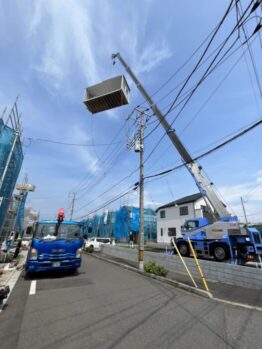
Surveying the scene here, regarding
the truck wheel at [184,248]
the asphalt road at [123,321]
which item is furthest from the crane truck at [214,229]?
the asphalt road at [123,321]

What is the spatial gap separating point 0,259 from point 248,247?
1357 cm

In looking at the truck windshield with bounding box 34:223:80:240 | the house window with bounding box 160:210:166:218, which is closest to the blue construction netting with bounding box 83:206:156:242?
the house window with bounding box 160:210:166:218

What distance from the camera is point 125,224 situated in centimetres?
4109

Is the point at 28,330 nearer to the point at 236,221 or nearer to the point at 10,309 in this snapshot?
the point at 10,309

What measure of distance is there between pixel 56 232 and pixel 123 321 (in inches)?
233

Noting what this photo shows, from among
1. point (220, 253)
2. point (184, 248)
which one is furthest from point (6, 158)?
point (220, 253)

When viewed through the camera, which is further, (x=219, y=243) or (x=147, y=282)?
(x=219, y=243)

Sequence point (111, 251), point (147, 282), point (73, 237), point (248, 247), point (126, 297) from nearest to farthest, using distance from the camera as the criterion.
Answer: point (126, 297), point (147, 282), point (73, 237), point (248, 247), point (111, 251)

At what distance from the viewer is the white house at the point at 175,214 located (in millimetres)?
30000

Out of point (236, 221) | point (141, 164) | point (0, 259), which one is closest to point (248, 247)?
point (236, 221)

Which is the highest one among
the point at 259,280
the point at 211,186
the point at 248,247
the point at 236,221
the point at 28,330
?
the point at 211,186

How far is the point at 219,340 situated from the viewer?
11.4ft

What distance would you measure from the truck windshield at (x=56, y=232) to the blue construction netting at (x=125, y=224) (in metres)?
28.6

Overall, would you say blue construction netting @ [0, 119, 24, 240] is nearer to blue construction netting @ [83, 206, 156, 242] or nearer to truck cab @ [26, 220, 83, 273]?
truck cab @ [26, 220, 83, 273]
